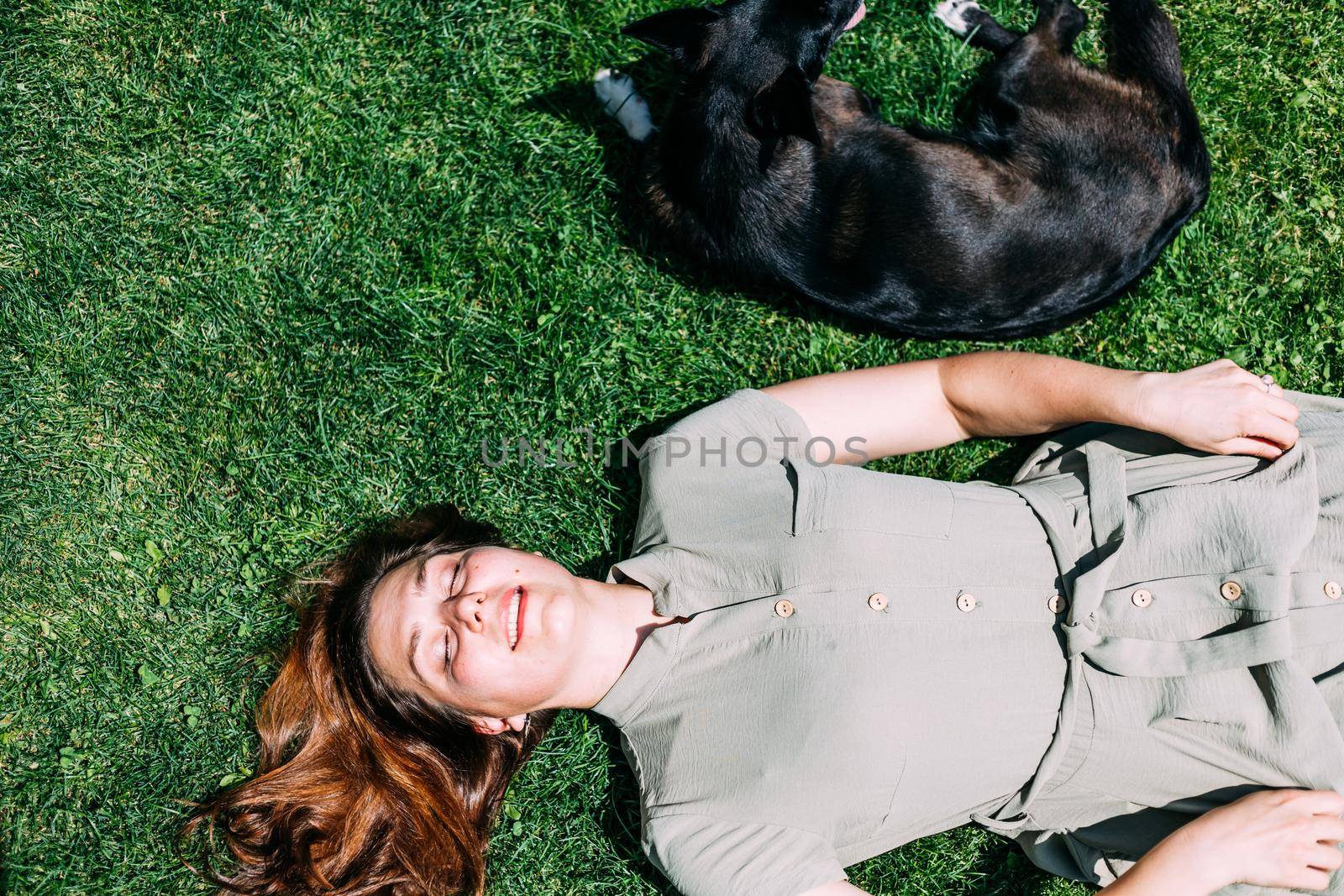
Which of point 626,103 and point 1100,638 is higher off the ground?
point 626,103

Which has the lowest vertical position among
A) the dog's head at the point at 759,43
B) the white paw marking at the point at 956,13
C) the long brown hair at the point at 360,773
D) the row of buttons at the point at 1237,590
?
the long brown hair at the point at 360,773

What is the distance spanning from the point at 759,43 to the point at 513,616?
2429 millimetres

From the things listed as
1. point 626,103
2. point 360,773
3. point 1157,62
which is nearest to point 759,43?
point 626,103

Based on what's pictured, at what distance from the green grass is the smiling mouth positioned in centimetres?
108

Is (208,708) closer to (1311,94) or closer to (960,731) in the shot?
(960,731)

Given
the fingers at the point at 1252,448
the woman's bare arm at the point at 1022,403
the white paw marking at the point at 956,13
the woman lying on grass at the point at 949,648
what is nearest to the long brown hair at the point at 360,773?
the woman lying on grass at the point at 949,648

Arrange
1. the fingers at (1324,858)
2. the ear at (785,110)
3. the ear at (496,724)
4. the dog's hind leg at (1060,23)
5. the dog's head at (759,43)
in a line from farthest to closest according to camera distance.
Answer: the dog's hind leg at (1060,23) → the dog's head at (759,43) → the ear at (785,110) → the ear at (496,724) → the fingers at (1324,858)

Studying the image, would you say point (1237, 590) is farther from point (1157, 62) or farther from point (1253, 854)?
point (1157, 62)

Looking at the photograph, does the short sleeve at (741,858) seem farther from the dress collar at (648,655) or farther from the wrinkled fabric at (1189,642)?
the wrinkled fabric at (1189,642)

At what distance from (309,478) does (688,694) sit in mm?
2115

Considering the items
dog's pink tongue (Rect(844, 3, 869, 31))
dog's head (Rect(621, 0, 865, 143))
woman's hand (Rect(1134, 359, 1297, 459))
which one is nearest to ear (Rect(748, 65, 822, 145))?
dog's head (Rect(621, 0, 865, 143))

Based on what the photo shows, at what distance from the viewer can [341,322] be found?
4.12 meters

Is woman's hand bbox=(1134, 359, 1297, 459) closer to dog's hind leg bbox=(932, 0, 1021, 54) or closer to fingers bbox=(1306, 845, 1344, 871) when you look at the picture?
fingers bbox=(1306, 845, 1344, 871)

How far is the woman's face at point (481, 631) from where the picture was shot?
287cm
